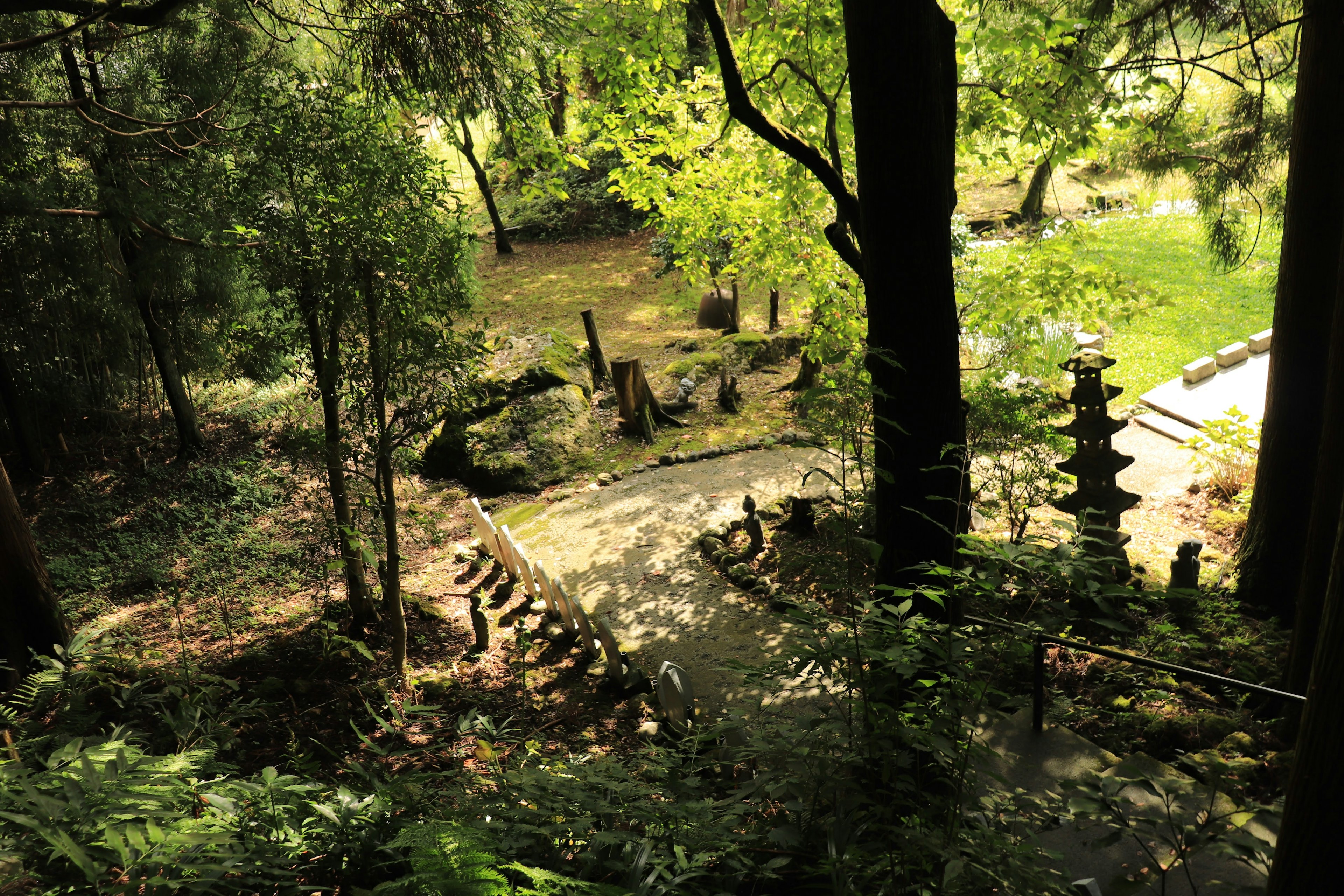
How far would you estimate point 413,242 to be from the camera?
542 cm

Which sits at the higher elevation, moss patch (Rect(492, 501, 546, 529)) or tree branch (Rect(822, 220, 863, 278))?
tree branch (Rect(822, 220, 863, 278))

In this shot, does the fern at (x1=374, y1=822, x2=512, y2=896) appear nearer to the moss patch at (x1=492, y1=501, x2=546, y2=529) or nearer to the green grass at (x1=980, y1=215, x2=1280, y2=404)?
the moss patch at (x1=492, y1=501, x2=546, y2=529)

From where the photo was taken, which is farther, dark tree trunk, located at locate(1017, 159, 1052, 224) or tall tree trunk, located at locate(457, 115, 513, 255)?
dark tree trunk, located at locate(1017, 159, 1052, 224)

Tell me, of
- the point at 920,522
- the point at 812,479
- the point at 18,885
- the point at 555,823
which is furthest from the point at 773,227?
the point at 18,885

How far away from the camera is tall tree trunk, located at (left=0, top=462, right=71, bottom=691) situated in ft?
18.8

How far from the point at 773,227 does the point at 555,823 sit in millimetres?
6818

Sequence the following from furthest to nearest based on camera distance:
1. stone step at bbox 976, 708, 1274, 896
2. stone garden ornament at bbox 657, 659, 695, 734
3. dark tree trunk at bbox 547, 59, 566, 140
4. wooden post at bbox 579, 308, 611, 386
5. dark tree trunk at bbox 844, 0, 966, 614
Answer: wooden post at bbox 579, 308, 611, 386 → dark tree trunk at bbox 547, 59, 566, 140 → stone garden ornament at bbox 657, 659, 695, 734 → dark tree trunk at bbox 844, 0, 966, 614 → stone step at bbox 976, 708, 1274, 896

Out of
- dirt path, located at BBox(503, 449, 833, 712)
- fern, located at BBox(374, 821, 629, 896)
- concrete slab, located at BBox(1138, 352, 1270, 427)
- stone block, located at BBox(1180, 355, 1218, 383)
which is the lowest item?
dirt path, located at BBox(503, 449, 833, 712)

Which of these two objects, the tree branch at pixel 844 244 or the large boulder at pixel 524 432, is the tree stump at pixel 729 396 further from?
the tree branch at pixel 844 244

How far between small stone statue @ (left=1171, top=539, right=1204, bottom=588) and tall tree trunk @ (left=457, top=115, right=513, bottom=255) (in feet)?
46.0

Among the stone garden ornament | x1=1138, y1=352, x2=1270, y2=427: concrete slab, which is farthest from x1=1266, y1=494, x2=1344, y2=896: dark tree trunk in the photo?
x1=1138, y1=352, x2=1270, y2=427: concrete slab

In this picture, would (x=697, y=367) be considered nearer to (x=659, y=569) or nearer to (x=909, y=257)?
(x=659, y=569)

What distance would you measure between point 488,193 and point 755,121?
49.3 feet

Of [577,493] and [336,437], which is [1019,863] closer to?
[336,437]
